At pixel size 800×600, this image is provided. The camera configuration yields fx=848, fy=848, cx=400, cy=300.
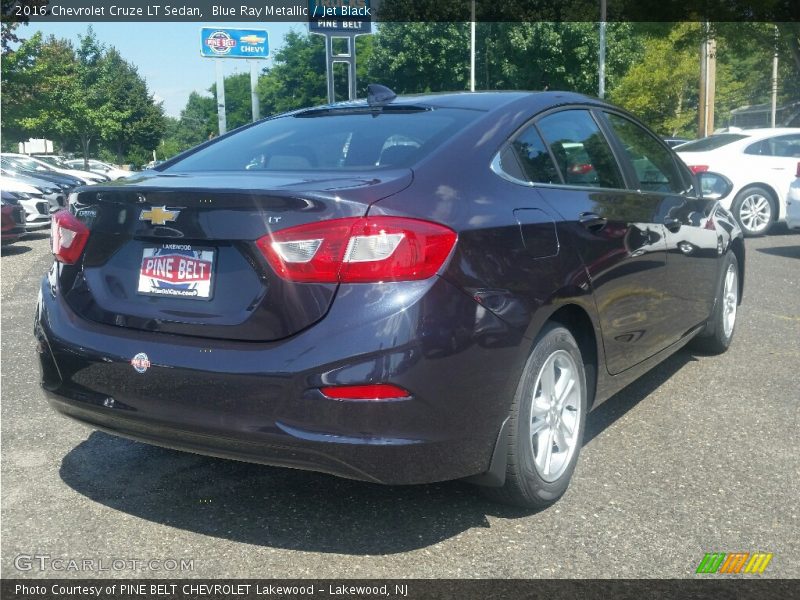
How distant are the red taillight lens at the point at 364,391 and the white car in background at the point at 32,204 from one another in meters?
13.6

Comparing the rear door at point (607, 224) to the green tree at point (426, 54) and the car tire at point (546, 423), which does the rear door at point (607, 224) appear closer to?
the car tire at point (546, 423)

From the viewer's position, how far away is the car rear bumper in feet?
8.54

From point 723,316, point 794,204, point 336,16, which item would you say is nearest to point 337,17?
point 336,16

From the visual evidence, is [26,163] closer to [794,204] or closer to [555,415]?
[794,204]

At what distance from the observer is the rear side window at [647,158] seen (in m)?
4.23

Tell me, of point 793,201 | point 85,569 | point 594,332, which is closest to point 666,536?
point 594,332

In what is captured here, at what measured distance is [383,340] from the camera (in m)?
2.58

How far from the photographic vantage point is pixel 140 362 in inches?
111

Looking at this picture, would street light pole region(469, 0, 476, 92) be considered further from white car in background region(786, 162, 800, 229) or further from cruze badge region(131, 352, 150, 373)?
cruze badge region(131, 352, 150, 373)

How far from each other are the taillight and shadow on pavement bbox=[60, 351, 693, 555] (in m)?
1.00

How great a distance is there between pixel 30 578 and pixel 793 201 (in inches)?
428

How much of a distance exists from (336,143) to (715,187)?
2.93 m

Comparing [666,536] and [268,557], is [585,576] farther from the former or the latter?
[268,557]

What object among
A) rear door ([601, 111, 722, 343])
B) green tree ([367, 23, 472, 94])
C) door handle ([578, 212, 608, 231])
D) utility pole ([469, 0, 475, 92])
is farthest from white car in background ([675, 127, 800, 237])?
green tree ([367, 23, 472, 94])
